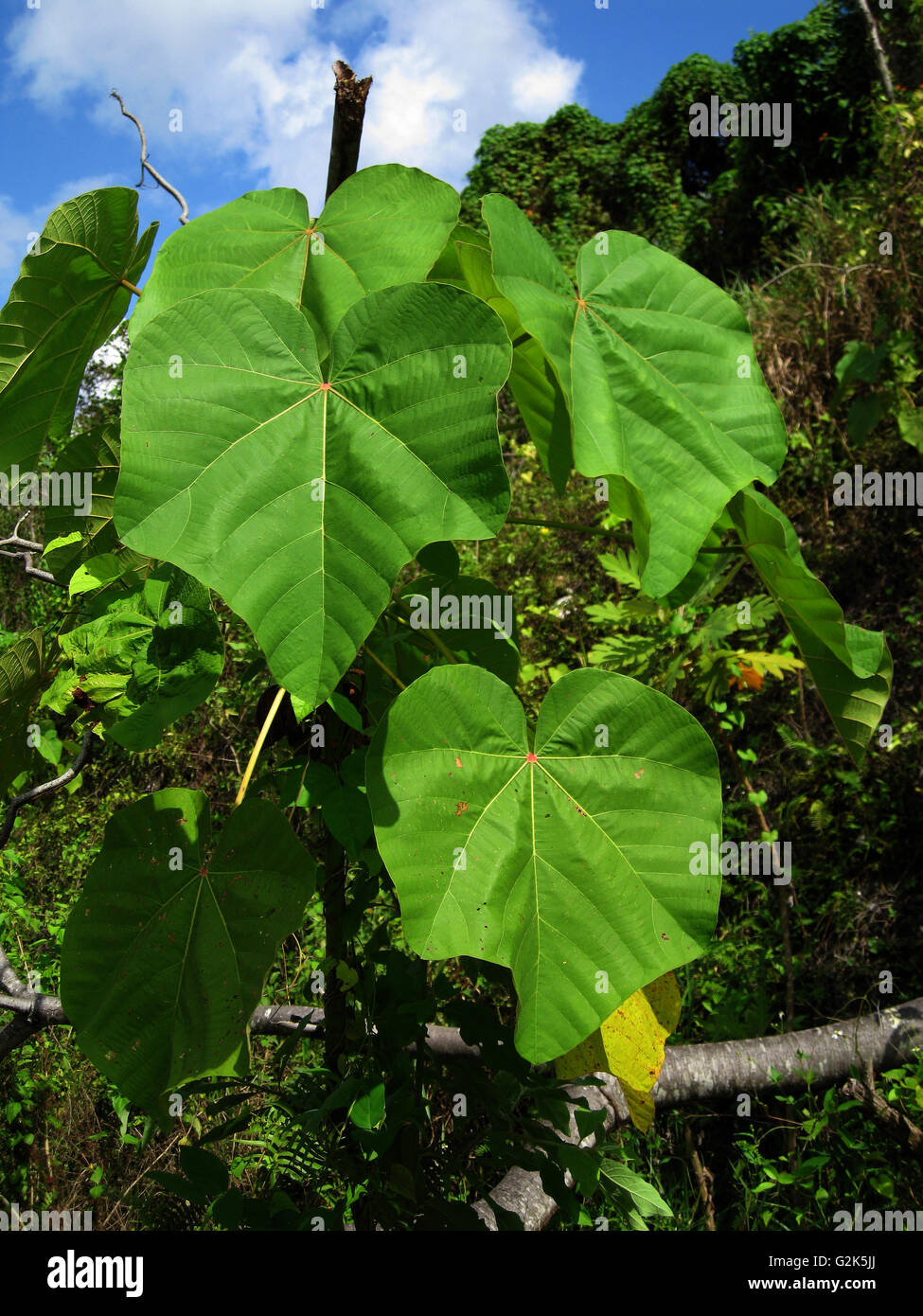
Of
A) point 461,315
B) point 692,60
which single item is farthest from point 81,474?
point 692,60

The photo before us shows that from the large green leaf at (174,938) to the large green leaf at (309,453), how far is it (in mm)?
250

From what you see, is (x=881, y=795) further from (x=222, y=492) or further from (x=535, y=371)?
(x=222, y=492)

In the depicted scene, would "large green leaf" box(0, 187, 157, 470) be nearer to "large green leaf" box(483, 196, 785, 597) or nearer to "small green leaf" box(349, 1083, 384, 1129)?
"large green leaf" box(483, 196, 785, 597)

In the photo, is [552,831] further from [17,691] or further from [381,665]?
[17,691]

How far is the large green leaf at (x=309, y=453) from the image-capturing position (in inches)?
27.0

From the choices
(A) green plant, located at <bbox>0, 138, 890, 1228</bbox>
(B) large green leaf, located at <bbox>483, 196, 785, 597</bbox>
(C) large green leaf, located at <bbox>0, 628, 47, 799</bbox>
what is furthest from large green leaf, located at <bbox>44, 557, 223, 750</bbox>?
(B) large green leaf, located at <bbox>483, 196, 785, 597</bbox>

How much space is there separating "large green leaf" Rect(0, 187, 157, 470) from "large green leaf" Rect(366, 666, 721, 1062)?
0.64 meters

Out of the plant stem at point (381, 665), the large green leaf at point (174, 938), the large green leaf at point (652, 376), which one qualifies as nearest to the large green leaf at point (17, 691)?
the large green leaf at point (174, 938)

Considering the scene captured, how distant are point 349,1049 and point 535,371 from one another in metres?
0.86

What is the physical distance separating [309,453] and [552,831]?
42 cm

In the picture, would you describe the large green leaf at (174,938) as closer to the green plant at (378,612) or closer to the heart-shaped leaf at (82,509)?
the green plant at (378,612)

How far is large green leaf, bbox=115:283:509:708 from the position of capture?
0.69 m

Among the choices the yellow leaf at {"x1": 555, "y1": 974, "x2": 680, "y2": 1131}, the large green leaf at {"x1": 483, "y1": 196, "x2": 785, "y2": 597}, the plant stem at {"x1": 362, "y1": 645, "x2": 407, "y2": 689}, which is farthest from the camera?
the yellow leaf at {"x1": 555, "y1": 974, "x2": 680, "y2": 1131}
